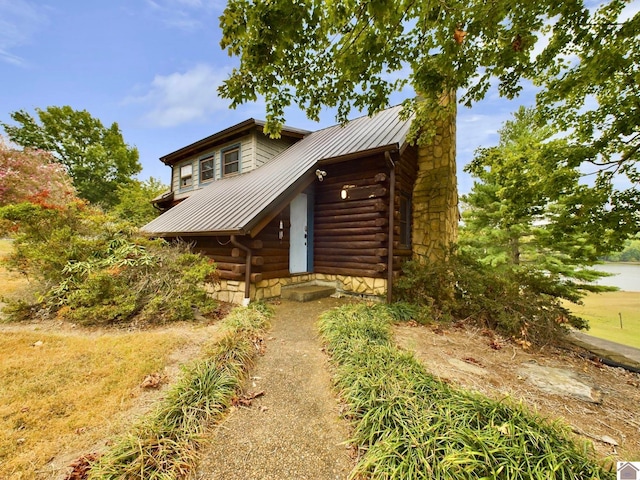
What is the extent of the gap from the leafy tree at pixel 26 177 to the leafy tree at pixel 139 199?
10.1 feet

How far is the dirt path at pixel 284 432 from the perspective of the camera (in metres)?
1.79

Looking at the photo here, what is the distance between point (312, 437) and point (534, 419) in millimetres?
1776

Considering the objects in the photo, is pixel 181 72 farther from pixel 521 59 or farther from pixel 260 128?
pixel 521 59

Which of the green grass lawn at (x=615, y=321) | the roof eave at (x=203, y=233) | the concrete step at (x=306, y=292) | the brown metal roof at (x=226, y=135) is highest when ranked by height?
the brown metal roof at (x=226, y=135)

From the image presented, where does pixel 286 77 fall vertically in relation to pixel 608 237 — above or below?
above

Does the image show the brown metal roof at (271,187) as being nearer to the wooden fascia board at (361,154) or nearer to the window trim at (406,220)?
the wooden fascia board at (361,154)

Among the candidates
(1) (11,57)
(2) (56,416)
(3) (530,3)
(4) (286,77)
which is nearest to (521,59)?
(3) (530,3)

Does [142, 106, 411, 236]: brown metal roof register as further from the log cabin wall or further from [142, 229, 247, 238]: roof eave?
the log cabin wall

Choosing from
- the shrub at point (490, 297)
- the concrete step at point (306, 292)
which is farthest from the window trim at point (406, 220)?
the concrete step at point (306, 292)

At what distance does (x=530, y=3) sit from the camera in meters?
3.49

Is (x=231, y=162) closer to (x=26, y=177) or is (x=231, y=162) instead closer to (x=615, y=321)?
(x=26, y=177)

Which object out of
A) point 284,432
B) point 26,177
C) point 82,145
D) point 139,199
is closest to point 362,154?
point 284,432

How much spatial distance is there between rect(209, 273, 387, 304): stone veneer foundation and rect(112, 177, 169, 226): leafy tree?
1201 cm

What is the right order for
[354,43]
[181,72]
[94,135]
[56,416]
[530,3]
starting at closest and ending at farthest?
1. [56,416]
2. [530,3]
3. [354,43]
4. [181,72]
5. [94,135]
